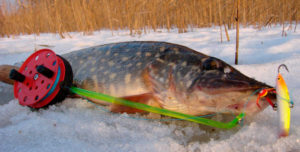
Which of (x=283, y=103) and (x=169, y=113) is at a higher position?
(x=283, y=103)

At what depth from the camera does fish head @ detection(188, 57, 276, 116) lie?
102 centimetres

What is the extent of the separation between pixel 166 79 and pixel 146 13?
21.7 ft

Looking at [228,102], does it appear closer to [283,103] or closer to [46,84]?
[283,103]

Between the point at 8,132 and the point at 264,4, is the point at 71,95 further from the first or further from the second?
the point at 264,4

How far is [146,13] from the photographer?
7582 mm

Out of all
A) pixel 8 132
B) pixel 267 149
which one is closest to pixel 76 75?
pixel 8 132

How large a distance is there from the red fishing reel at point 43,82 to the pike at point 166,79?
0.81 ft

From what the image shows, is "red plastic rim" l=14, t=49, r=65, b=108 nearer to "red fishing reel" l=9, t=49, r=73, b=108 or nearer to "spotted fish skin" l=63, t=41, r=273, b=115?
"red fishing reel" l=9, t=49, r=73, b=108

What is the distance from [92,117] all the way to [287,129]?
107cm

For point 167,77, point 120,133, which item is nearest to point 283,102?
point 167,77

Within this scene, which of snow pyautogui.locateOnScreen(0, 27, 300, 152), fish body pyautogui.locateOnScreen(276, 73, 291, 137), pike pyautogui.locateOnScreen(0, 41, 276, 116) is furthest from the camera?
pike pyautogui.locateOnScreen(0, 41, 276, 116)

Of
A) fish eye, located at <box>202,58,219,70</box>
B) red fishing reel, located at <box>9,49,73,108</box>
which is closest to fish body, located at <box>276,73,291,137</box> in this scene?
fish eye, located at <box>202,58,219,70</box>

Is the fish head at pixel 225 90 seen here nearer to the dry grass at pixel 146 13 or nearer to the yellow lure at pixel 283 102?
the yellow lure at pixel 283 102

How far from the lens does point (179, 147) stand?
0.98 metres
